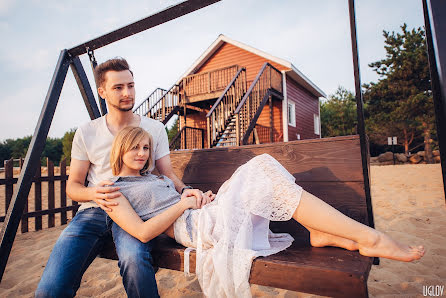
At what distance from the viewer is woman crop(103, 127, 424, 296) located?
1.20 m

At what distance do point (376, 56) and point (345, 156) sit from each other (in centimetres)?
2427

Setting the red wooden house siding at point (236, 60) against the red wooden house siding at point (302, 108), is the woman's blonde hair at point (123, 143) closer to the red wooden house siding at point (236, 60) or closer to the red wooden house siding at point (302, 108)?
the red wooden house siding at point (302, 108)

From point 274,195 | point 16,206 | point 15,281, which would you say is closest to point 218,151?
point 274,195

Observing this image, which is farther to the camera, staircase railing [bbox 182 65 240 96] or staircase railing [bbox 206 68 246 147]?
staircase railing [bbox 182 65 240 96]

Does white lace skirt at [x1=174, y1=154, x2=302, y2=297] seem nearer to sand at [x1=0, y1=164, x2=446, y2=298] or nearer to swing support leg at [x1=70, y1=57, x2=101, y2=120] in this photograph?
sand at [x1=0, y1=164, x2=446, y2=298]

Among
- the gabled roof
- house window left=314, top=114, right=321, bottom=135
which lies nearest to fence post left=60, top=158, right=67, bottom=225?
the gabled roof

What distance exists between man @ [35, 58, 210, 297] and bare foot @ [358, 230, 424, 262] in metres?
0.92

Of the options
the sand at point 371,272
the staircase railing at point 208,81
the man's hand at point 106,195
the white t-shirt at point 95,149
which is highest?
the staircase railing at point 208,81

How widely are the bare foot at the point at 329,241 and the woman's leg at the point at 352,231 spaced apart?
1cm

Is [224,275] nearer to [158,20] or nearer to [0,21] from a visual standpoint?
[158,20]

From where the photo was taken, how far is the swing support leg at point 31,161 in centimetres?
181

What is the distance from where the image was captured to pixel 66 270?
4.36 feet

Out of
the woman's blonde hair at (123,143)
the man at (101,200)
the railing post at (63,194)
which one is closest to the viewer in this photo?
the man at (101,200)

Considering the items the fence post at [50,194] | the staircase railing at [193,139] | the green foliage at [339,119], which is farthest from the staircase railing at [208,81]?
the green foliage at [339,119]
